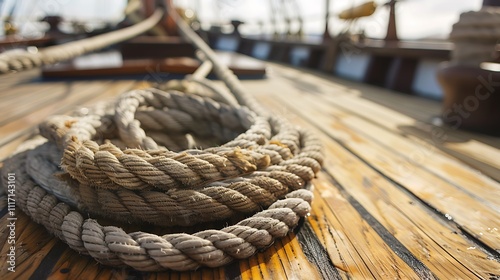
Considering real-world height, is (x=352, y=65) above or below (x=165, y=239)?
below

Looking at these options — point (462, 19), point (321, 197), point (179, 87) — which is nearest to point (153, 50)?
point (179, 87)

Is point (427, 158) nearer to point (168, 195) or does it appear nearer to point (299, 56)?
point (168, 195)

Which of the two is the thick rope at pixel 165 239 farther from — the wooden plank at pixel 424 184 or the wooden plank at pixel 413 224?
the wooden plank at pixel 424 184

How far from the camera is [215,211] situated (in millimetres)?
848

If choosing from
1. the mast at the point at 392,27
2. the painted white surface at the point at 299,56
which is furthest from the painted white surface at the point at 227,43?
the mast at the point at 392,27

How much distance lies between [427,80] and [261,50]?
15.2 feet

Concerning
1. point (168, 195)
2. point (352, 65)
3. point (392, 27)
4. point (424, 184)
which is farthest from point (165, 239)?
point (352, 65)

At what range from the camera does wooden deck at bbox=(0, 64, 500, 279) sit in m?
0.76

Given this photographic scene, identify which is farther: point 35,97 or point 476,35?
point 35,97

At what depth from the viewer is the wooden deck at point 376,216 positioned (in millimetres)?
755

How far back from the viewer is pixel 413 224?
0.94 metres

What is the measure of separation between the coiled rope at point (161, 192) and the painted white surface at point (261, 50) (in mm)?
6081

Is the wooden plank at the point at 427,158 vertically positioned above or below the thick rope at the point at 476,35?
below

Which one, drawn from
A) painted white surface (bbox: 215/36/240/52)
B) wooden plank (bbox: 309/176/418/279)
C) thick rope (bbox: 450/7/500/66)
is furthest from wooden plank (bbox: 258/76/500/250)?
painted white surface (bbox: 215/36/240/52)
